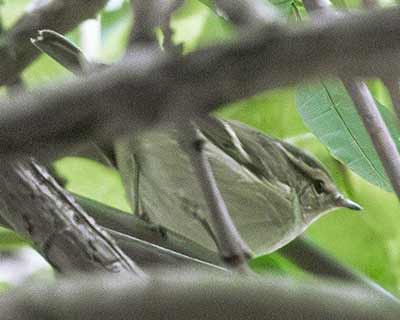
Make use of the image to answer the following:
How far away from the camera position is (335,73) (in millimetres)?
252

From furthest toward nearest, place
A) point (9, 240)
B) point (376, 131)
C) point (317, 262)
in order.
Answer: point (9, 240) < point (317, 262) < point (376, 131)

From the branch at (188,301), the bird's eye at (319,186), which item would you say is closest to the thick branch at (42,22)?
the bird's eye at (319,186)

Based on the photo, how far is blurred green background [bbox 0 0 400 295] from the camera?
101 cm

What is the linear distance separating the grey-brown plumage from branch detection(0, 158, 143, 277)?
0.53 feet

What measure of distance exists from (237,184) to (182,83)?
0.79 metres

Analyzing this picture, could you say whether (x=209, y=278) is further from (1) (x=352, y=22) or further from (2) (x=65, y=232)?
(2) (x=65, y=232)

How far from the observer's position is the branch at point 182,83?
25cm

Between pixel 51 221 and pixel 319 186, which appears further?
pixel 319 186

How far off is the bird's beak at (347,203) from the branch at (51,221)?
375 mm

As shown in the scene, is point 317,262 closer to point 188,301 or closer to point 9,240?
point 9,240

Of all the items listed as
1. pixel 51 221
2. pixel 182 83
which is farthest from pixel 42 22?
pixel 182 83

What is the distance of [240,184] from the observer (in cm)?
104

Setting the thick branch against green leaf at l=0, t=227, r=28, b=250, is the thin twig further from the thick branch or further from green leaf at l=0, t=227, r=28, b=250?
green leaf at l=0, t=227, r=28, b=250

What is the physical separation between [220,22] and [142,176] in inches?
7.5
